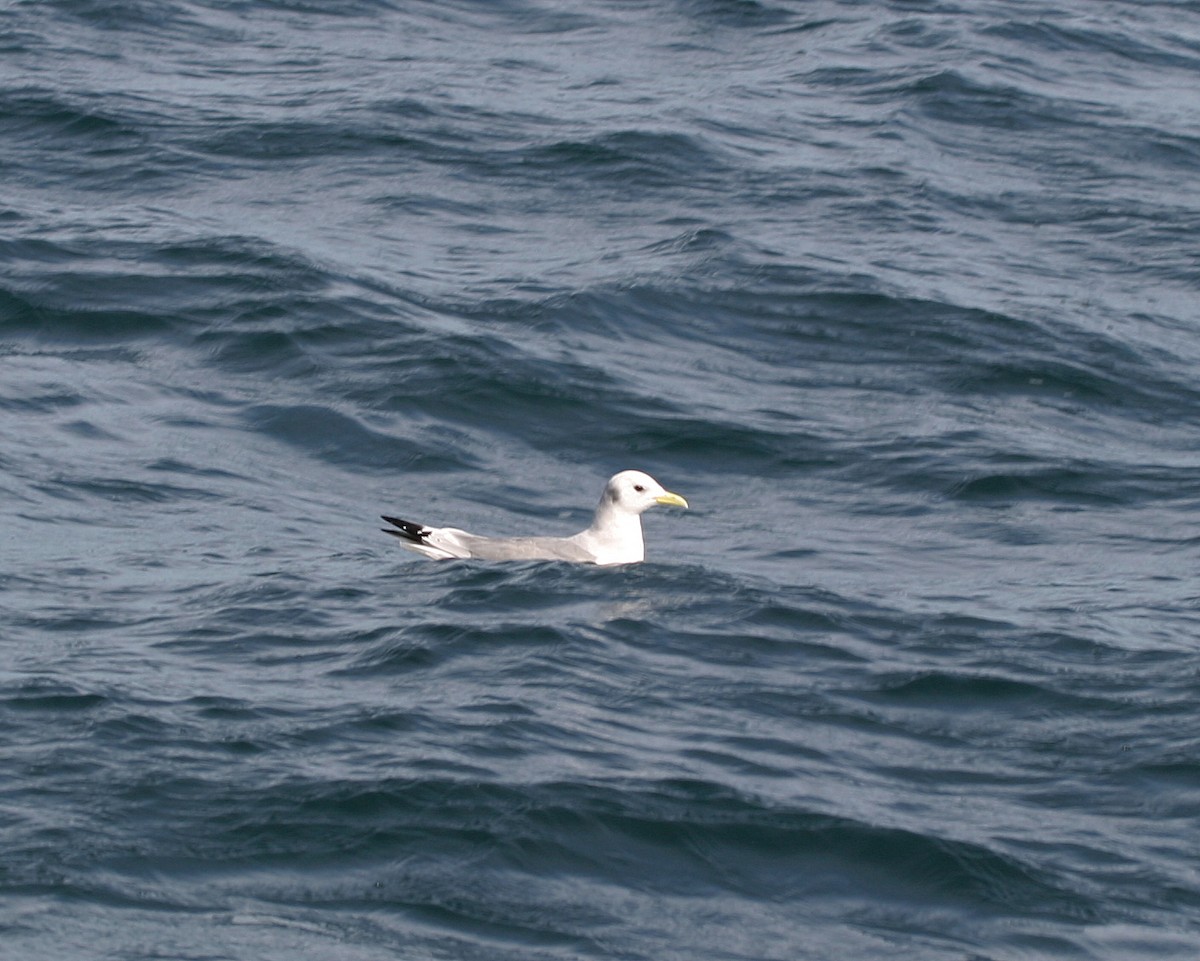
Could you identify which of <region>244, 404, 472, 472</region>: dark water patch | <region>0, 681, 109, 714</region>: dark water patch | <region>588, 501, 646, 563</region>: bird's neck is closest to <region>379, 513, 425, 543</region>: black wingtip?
<region>588, 501, 646, 563</region>: bird's neck

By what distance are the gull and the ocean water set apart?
193 mm

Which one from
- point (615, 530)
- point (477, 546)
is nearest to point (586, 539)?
point (615, 530)

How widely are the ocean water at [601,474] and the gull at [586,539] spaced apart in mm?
193

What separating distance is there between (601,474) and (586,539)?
2217mm

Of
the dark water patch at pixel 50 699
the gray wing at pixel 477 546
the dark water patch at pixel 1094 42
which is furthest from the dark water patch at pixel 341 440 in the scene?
the dark water patch at pixel 1094 42

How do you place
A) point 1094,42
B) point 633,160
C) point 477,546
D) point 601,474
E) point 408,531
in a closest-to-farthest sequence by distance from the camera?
point 477,546 → point 408,531 → point 601,474 → point 633,160 → point 1094,42

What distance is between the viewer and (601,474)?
1534 centimetres

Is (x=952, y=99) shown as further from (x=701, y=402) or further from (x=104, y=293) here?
(x=104, y=293)

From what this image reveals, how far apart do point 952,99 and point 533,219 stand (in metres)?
5.29

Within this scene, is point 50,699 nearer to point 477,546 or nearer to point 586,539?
point 477,546

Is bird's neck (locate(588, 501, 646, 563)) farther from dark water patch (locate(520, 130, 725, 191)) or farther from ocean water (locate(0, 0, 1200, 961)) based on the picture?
dark water patch (locate(520, 130, 725, 191))

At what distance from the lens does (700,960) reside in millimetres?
7957

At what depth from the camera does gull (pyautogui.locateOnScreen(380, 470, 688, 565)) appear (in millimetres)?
12891

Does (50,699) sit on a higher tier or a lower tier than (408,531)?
higher
